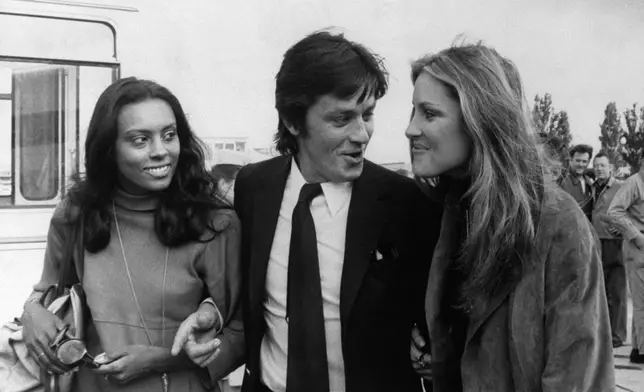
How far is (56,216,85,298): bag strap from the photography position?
1949 mm

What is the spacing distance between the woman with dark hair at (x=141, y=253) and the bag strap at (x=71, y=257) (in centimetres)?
2

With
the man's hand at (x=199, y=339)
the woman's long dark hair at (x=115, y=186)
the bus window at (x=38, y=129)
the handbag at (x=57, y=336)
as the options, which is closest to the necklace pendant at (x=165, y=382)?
the man's hand at (x=199, y=339)

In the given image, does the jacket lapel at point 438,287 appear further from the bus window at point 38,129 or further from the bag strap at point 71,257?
the bus window at point 38,129

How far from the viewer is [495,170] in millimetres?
1649

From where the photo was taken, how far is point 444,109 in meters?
1.71

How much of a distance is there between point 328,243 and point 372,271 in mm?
146

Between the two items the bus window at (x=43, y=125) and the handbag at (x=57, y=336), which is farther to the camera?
the bus window at (x=43, y=125)

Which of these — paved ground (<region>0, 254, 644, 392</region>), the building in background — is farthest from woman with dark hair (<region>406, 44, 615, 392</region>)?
the building in background

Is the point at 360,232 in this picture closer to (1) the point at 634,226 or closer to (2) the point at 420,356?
(2) the point at 420,356

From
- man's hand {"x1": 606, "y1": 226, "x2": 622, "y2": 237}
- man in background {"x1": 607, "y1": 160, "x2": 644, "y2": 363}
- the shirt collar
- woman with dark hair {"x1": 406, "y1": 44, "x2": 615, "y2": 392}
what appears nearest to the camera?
woman with dark hair {"x1": 406, "y1": 44, "x2": 615, "y2": 392}

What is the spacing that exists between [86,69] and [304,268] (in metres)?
2.19

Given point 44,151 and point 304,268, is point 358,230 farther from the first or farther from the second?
point 44,151

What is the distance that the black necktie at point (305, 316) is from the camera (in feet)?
6.02

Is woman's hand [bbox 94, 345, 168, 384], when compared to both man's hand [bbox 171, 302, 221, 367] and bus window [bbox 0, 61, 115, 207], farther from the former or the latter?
bus window [bbox 0, 61, 115, 207]
